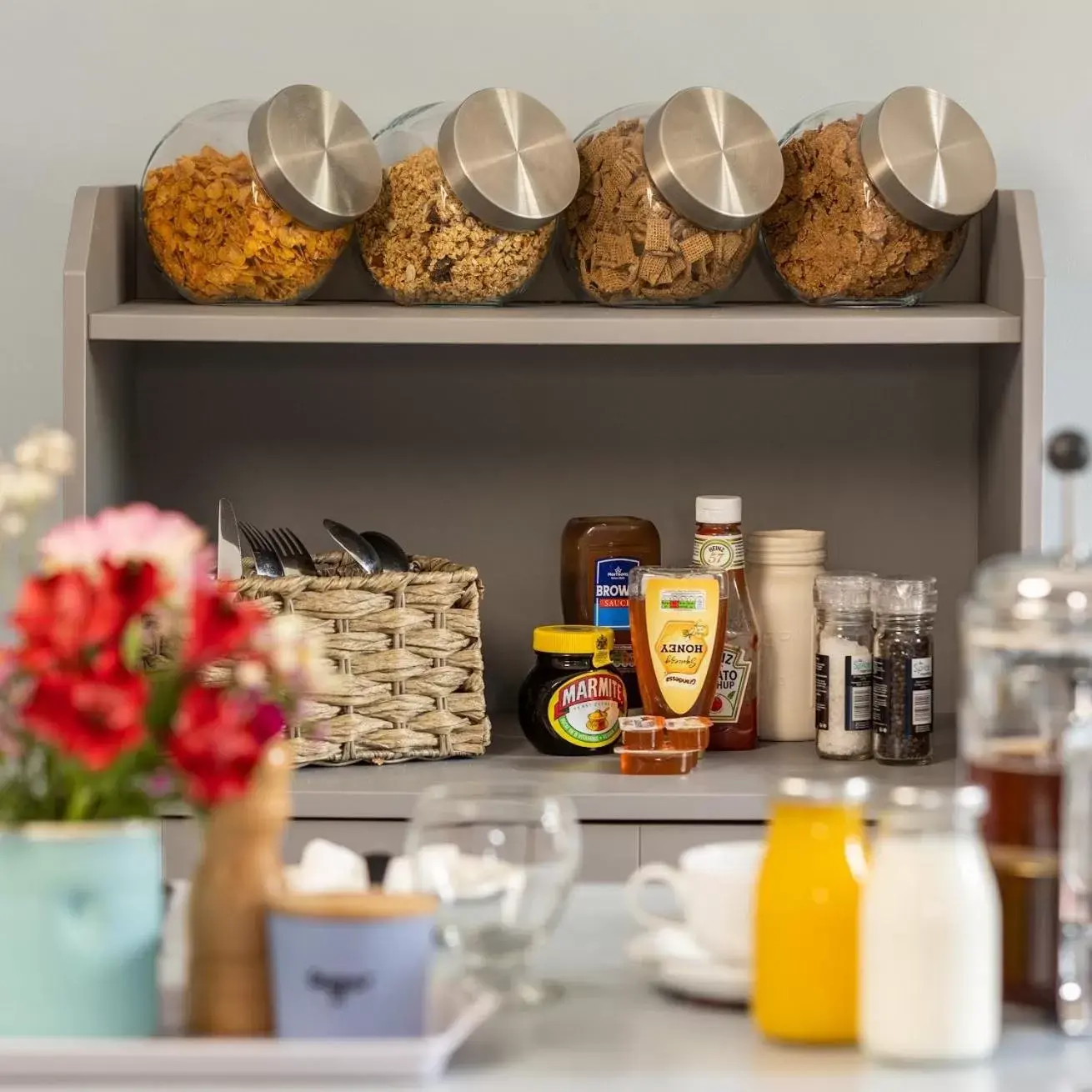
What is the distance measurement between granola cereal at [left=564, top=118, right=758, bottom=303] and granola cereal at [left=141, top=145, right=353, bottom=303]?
0.27m

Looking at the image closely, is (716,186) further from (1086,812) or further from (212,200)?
(1086,812)

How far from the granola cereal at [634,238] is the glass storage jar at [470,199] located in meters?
0.05

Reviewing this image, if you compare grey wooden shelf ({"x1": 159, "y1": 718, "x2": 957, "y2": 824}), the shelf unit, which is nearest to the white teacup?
grey wooden shelf ({"x1": 159, "y1": 718, "x2": 957, "y2": 824})

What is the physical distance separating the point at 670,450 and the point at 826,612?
0.36 meters

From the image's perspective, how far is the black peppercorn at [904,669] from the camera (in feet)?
5.95

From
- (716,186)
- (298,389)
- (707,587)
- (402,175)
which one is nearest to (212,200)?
(402,175)

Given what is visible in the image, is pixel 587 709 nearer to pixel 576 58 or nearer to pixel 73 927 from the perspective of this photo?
pixel 576 58

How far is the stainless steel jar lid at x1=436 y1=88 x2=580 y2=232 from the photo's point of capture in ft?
5.90

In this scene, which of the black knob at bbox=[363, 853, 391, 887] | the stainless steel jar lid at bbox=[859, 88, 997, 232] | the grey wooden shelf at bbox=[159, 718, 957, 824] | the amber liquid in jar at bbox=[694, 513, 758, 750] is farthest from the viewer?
the amber liquid in jar at bbox=[694, 513, 758, 750]

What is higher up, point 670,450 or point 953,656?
point 670,450

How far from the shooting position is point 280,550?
6.32 feet

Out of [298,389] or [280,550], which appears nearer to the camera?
[280,550]

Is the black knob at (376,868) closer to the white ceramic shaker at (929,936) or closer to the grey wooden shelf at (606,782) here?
the white ceramic shaker at (929,936)

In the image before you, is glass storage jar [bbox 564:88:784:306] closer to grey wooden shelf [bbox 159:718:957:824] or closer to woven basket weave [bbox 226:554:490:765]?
woven basket weave [bbox 226:554:490:765]
